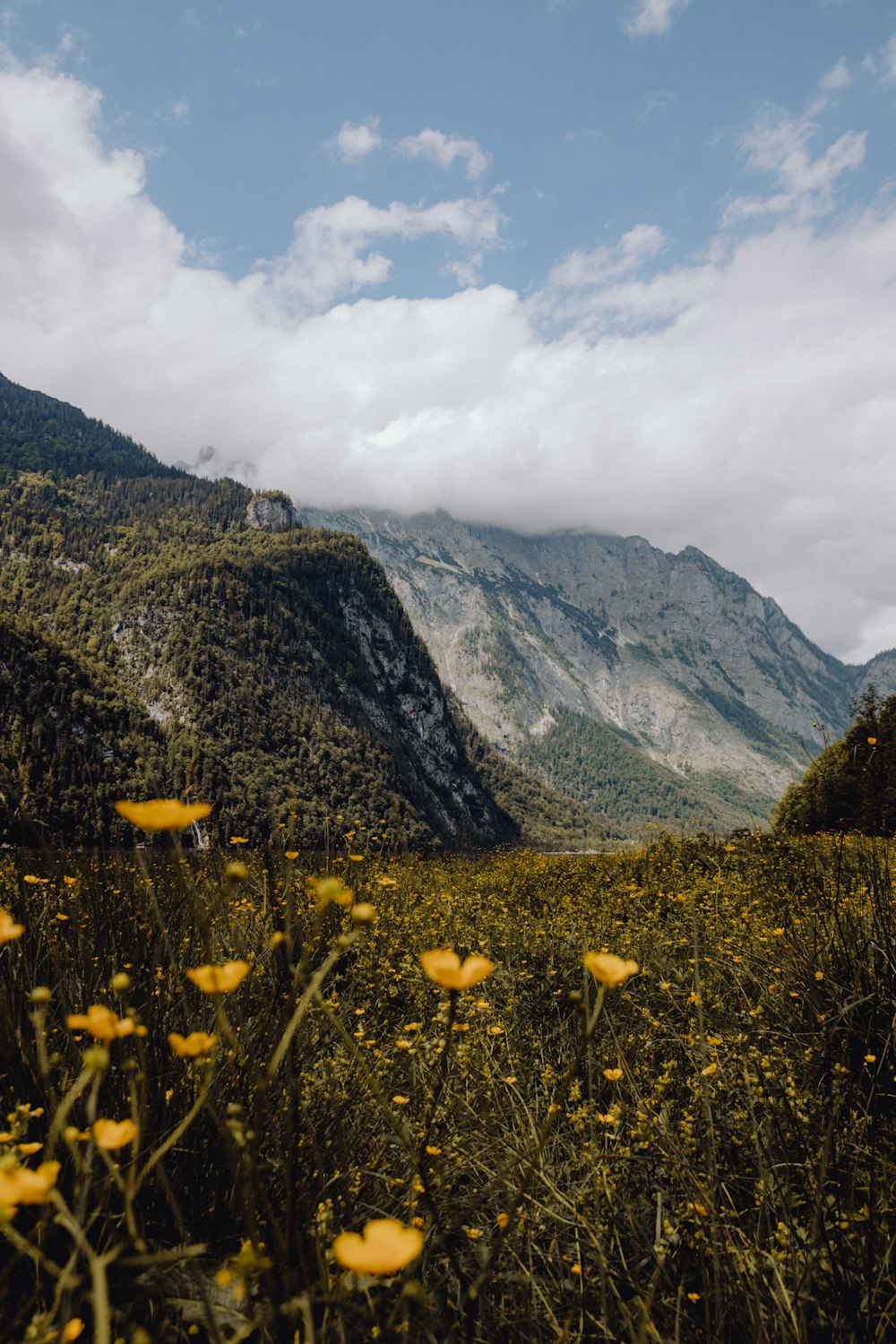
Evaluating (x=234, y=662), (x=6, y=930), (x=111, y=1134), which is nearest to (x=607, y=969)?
(x=111, y=1134)

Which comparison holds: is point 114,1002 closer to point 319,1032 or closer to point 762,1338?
point 319,1032

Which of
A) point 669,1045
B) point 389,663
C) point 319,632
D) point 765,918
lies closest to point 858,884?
point 765,918

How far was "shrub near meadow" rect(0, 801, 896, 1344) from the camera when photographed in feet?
4.10

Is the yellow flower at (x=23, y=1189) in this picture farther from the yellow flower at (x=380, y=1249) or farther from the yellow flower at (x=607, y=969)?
the yellow flower at (x=607, y=969)

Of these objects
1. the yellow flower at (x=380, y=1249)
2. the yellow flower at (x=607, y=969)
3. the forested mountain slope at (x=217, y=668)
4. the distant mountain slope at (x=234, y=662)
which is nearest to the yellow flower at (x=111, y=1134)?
the yellow flower at (x=380, y=1249)

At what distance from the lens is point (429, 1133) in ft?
8.77

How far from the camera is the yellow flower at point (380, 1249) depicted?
2.58ft

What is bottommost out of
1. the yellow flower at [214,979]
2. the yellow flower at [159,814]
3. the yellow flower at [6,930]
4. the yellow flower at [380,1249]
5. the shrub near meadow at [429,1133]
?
the shrub near meadow at [429,1133]

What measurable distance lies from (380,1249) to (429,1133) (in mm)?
2140

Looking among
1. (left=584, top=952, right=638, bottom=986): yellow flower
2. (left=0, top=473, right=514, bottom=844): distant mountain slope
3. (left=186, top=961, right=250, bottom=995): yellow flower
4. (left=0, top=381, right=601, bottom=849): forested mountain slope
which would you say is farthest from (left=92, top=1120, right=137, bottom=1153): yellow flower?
(left=0, top=473, right=514, bottom=844): distant mountain slope

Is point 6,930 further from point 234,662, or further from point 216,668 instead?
point 216,668

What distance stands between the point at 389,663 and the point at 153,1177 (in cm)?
19839

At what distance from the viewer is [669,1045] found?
380 cm

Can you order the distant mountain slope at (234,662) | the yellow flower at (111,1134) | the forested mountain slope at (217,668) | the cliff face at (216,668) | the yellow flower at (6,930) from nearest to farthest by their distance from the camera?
the yellow flower at (111,1134) → the yellow flower at (6,930) → the cliff face at (216,668) → the forested mountain slope at (217,668) → the distant mountain slope at (234,662)
